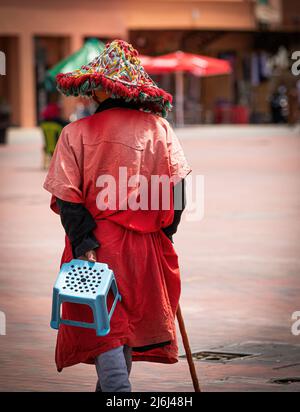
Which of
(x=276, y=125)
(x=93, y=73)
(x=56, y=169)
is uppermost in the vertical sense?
(x=93, y=73)

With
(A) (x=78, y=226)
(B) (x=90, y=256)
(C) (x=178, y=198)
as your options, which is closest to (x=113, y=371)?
(B) (x=90, y=256)

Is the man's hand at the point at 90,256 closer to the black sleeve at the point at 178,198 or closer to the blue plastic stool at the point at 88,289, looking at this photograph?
the blue plastic stool at the point at 88,289

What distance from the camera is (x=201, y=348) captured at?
7816 mm

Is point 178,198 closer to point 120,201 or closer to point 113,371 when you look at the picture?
point 120,201

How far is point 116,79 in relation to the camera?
5.76m

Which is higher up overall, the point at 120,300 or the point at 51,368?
the point at 120,300

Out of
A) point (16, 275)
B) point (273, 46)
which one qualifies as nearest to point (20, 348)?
point (16, 275)

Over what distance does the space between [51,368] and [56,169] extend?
187 centimetres

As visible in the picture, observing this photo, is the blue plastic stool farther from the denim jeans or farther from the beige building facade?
the beige building facade

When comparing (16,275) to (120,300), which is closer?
(120,300)

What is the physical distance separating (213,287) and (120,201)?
15.4ft
